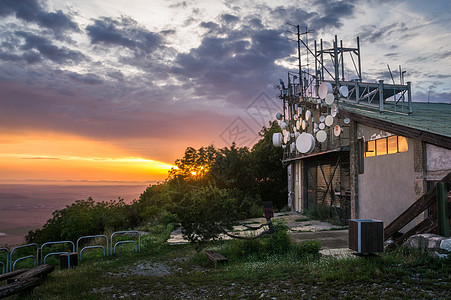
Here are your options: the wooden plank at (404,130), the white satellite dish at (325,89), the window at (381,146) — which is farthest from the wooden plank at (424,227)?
the white satellite dish at (325,89)

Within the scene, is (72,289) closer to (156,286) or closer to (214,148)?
(156,286)

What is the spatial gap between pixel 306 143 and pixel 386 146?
633cm

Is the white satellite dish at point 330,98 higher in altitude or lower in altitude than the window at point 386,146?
higher

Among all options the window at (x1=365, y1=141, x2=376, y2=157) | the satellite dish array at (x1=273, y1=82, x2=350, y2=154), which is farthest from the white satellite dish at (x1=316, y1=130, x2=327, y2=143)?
the window at (x1=365, y1=141, x2=376, y2=157)

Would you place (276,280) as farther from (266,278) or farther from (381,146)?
(381,146)

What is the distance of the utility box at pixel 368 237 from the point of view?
7.34 meters

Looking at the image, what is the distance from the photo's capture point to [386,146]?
13.0 metres

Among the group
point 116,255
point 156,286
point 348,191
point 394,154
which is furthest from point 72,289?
point 348,191

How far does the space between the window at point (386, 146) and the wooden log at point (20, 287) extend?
1171cm

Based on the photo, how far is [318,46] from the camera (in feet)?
74.7

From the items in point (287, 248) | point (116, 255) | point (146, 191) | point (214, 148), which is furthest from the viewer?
Result: point (214, 148)

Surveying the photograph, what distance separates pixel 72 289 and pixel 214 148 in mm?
23298

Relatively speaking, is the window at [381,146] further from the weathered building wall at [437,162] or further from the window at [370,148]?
the weathered building wall at [437,162]

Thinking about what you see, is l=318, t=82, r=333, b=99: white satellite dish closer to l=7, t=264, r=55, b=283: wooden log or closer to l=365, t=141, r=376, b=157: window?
l=365, t=141, r=376, b=157: window
